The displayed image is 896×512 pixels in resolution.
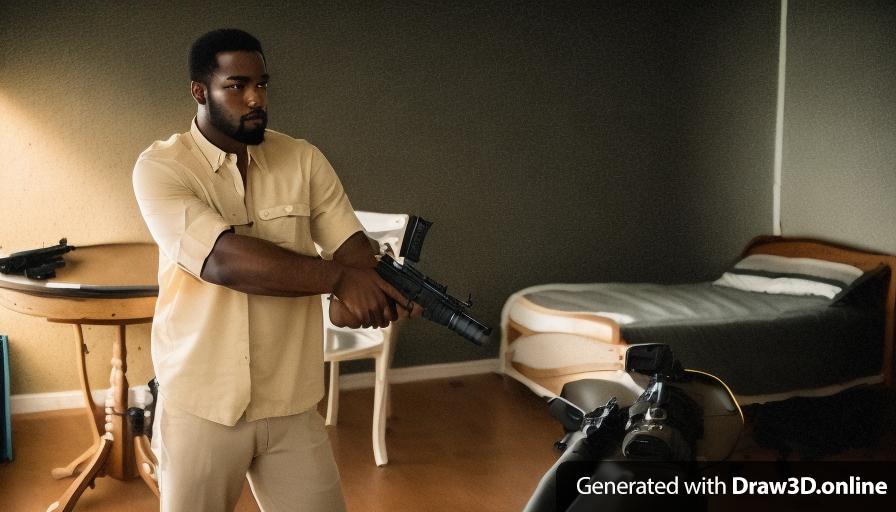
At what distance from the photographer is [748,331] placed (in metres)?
3.45

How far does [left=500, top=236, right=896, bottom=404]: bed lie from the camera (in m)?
3.35

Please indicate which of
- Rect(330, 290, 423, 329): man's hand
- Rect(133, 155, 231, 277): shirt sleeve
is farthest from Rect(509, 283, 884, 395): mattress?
Rect(133, 155, 231, 277): shirt sleeve

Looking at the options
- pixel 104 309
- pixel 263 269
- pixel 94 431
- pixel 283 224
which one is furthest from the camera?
pixel 94 431

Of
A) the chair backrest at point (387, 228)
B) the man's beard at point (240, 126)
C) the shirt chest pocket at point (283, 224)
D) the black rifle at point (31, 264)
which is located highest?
the man's beard at point (240, 126)

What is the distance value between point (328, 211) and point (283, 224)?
4.7 inches

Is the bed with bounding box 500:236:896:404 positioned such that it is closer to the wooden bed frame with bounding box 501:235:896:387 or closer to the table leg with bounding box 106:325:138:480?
the wooden bed frame with bounding box 501:235:896:387

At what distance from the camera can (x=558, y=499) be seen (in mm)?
1117

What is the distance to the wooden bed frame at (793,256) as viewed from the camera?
3338mm

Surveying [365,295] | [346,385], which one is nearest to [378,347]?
[346,385]

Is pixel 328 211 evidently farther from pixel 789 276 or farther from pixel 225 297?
pixel 789 276

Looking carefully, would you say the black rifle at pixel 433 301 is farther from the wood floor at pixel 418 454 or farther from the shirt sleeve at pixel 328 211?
the wood floor at pixel 418 454

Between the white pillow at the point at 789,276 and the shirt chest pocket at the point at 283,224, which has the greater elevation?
the shirt chest pocket at the point at 283,224

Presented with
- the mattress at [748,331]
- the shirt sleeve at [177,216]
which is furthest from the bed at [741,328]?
the shirt sleeve at [177,216]

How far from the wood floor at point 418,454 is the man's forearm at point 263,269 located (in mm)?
1575
